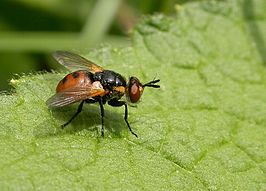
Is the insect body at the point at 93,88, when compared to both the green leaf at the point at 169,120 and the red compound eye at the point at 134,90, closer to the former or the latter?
the red compound eye at the point at 134,90

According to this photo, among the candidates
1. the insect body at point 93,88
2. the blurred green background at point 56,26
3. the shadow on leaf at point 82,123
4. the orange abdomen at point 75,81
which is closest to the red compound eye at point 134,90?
the insect body at point 93,88

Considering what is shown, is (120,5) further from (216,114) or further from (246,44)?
(216,114)

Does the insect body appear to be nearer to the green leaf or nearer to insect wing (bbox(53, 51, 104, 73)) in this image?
insect wing (bbox(53, 51, 104, 73))

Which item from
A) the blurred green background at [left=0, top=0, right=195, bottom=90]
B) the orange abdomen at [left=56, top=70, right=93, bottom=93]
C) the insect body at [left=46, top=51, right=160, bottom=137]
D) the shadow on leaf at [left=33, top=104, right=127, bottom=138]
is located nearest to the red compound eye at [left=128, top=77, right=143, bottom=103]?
the insect body at [left=46, top=51, right=160, bottom=137]

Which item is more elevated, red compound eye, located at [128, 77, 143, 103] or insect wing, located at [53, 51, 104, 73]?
red compound eye, located at [128, 77, 143, 103]

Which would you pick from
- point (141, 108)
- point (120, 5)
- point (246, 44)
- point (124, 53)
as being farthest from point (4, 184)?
point (120, 5)

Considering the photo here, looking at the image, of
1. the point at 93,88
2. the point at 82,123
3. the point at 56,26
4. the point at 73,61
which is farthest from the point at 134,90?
the point at 56,26
